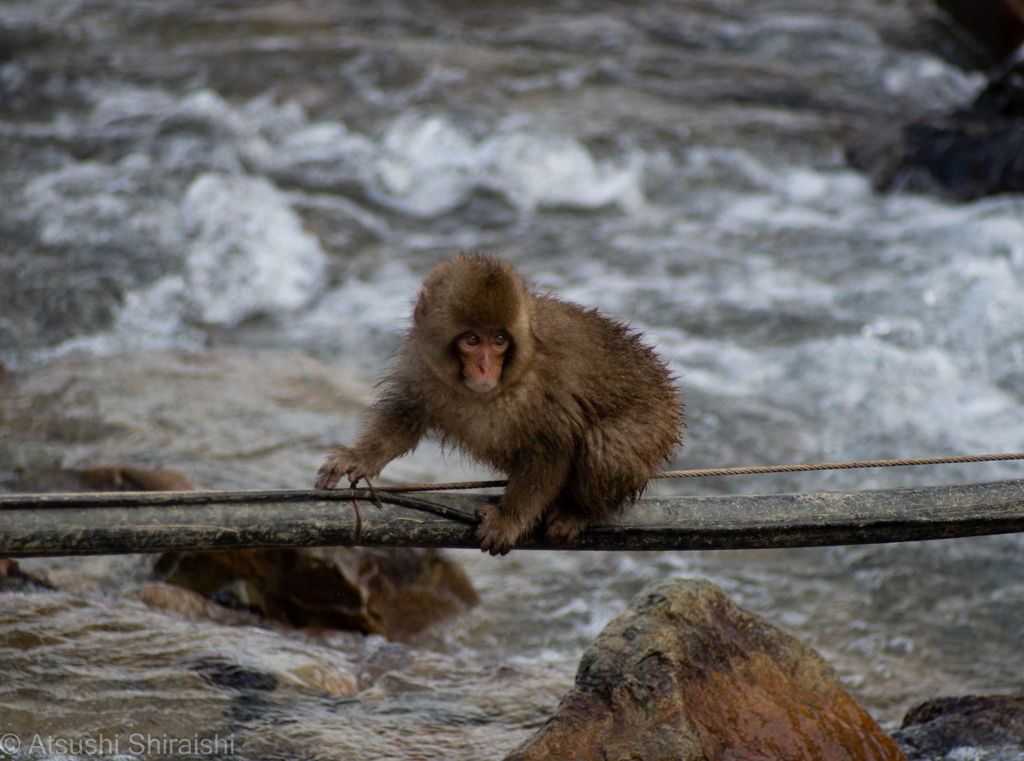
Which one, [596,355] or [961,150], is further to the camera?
[961,150]

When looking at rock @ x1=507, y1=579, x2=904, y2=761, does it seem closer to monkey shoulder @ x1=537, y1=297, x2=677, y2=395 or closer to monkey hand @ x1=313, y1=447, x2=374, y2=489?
monkey shoulder @ x1=537, y1=297, x2=677, y2=395

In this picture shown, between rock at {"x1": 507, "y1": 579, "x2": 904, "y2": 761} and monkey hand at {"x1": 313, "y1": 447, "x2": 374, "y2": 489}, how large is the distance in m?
0.87

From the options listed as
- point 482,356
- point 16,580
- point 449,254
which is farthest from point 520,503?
point 449,254

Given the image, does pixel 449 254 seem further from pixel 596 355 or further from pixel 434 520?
pixel 434 520

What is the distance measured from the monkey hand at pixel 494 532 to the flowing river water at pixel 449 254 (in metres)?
0.82

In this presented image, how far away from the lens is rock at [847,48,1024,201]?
9398 mm

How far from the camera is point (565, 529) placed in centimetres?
268

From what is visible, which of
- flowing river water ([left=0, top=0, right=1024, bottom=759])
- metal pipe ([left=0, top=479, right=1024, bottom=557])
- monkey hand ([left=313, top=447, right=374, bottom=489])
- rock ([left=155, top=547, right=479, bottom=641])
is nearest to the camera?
metal pipe ([left=0, top=479, right=1024, bottom=557])

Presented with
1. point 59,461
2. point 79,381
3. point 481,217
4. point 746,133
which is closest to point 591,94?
point 746,133

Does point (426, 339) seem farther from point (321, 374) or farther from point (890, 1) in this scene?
point (890, 1)

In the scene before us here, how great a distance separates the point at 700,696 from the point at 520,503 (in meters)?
0.77

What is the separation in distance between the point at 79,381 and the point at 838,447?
4.64 metres

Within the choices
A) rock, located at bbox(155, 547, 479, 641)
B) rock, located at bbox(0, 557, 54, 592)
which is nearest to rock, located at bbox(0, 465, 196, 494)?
rock, located at bbox(155, 547, 479, 641)

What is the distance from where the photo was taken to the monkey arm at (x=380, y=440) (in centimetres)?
265
